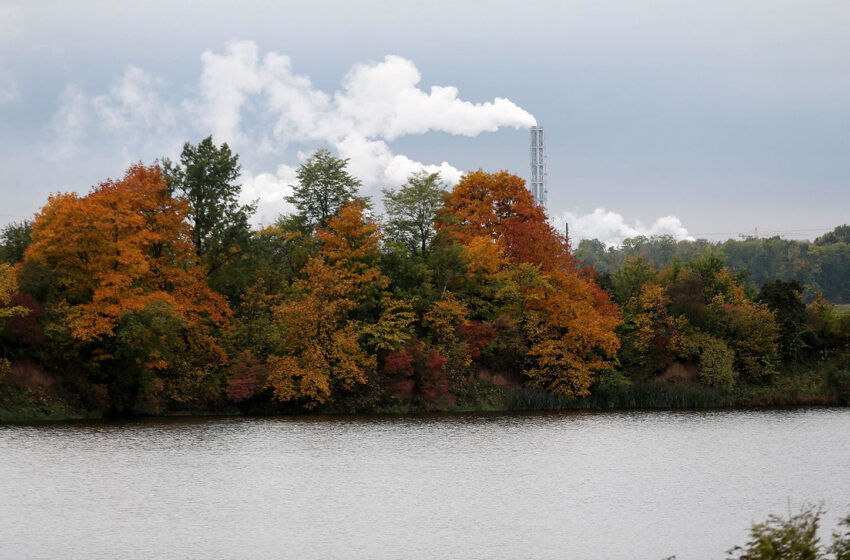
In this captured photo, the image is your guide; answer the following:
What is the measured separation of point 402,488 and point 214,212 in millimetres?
33673

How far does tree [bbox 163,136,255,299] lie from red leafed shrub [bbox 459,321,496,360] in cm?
1565

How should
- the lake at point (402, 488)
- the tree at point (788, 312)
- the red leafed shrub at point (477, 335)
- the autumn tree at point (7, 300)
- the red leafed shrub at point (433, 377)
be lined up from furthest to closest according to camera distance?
1. the tree at point (788, 312)
2. the red leafed shrub at point (477, 335)
3. the red leafed shrub at point (433, 377)
4. the autumn tree at point (7, 300)
5. the lake at point (402, 488)

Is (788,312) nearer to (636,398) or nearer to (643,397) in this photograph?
(643,397)

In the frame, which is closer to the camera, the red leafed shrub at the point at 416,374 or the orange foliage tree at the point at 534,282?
the red leafed shrub at the point at 416,374

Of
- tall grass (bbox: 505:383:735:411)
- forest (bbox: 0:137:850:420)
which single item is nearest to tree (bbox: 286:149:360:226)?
forest (bbox: 0:137:850:420)

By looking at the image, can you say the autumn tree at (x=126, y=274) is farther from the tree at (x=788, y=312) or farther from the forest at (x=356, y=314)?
the tree at (x=788, y=312)

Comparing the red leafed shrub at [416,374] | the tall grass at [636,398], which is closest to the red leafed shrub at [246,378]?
the red leafed shrub at [416,374]

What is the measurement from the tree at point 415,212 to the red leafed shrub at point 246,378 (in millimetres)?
14993

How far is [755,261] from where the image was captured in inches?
6693

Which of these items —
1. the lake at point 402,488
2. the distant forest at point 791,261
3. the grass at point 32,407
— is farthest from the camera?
the distant forest at point 791,261

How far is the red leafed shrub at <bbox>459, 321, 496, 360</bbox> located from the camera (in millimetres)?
59094

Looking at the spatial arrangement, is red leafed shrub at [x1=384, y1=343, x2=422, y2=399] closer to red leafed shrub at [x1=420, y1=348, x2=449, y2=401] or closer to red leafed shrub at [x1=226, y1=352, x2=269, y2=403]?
red leafed shrub at [x1=420, y1=348, x2=449, y2=401]

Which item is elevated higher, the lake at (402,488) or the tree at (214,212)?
the tree at (214,212)

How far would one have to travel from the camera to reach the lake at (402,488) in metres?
21.8
